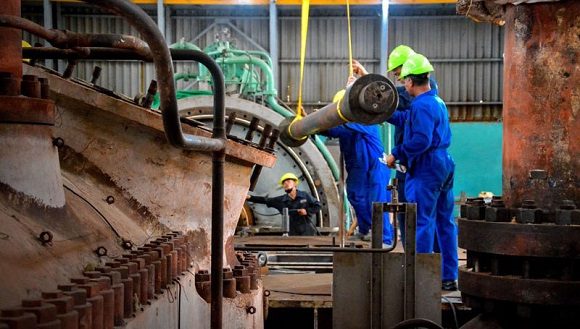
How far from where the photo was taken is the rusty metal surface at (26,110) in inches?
70.5

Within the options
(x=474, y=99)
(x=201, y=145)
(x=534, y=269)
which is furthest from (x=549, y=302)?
(x=474, y=99)

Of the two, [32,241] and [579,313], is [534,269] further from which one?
[32,241]

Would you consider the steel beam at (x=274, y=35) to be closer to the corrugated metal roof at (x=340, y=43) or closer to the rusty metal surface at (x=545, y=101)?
the corrugated metal roof at (x=340, y=43)

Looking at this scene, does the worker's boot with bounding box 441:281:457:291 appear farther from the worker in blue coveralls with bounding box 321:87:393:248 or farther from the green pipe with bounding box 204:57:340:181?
the green pipe with bounding box 204:57:340:181

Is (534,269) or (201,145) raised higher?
(201,145)

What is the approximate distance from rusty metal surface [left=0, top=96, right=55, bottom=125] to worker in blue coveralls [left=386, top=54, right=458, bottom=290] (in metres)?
2.94

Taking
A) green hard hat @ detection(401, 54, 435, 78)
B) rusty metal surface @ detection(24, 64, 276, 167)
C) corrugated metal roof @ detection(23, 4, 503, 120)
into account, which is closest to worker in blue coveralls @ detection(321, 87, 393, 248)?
green hard hat @ detection(401, 54, 435, 78)

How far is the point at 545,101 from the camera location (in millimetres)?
1958

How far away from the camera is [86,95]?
2.74 metres

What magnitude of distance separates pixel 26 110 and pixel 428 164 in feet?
10.3

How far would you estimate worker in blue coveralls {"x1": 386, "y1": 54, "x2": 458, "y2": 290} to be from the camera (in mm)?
4414

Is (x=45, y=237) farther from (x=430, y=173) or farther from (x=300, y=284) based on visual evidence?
(x=300, y=284)

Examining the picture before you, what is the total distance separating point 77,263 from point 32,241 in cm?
18

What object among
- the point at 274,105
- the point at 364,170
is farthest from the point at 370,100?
the point at 274,105
